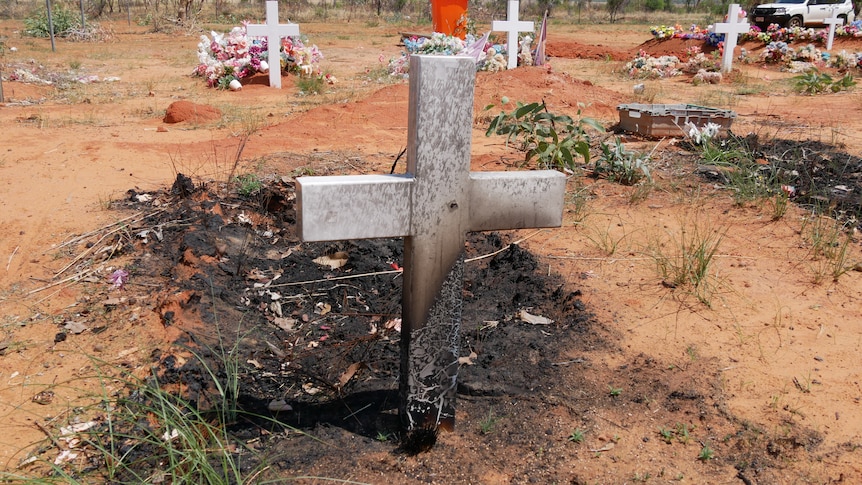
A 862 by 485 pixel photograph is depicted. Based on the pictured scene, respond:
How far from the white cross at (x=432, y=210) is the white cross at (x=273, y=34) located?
10.3 m

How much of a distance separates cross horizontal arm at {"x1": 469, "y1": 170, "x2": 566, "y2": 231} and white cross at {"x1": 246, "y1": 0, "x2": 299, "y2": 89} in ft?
33.7

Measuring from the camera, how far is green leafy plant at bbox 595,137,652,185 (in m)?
5.32

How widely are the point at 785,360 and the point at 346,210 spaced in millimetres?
2006

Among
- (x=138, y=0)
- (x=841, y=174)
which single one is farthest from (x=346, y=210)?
(x=138, y=0)

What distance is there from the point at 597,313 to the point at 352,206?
1676 mm

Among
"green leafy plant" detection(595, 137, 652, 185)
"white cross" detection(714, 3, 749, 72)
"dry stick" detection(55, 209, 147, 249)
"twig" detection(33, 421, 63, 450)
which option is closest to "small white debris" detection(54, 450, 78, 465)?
"twig" detection(33, 421, 63, 450)

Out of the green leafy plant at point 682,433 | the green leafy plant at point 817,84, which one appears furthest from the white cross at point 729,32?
the green leafy plant at point 682,433

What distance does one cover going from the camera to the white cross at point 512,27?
13812 millimetres

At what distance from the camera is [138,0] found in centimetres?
3381

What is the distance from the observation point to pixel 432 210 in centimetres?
226

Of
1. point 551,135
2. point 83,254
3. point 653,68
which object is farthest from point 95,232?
point 653,68

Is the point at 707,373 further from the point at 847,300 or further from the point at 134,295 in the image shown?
the point at 134,295

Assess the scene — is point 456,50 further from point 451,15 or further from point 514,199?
point 514,199

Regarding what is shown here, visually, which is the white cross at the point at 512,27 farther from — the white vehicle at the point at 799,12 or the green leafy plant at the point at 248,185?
the white vehicle at the point at 799,12
